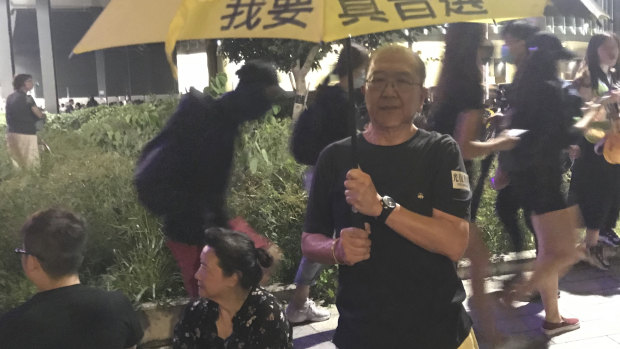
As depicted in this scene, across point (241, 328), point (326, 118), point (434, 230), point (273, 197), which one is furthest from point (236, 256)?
point (273, 197)

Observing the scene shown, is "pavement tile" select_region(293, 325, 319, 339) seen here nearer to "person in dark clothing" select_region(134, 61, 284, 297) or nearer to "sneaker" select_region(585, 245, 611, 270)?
"person in dark clothing" select_region(134, 61, 284, 297)

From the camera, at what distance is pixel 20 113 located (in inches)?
427

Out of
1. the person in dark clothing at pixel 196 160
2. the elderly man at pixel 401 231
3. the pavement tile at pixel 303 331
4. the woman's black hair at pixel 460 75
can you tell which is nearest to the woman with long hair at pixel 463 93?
the woman's black hair at pixel 460 75

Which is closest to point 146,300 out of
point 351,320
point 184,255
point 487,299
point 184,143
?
point 184,255

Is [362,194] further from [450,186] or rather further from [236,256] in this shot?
[236,256]

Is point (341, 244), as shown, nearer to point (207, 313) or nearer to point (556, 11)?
point (207, 313)

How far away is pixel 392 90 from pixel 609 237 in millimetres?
4847

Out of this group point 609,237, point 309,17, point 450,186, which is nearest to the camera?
point 309,17

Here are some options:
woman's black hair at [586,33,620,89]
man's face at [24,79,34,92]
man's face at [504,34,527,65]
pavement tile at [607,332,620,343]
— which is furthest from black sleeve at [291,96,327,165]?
man's face at [24,79,34,92]

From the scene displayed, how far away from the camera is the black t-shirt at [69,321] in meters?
2.38

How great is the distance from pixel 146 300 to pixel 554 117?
312 cm

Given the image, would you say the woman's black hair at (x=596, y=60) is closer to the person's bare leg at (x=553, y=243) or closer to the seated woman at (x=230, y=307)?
the person's bare leg at (x=553, y=243)

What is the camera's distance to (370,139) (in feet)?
7.27

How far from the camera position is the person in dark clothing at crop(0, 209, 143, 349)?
2.39m
